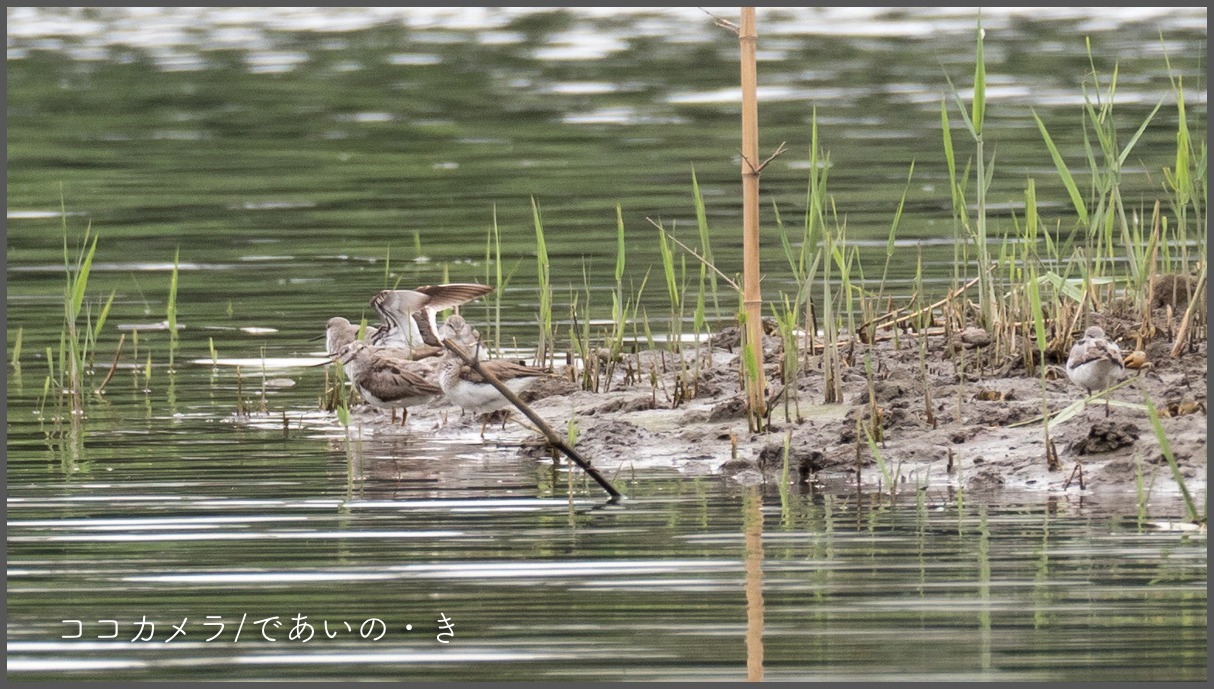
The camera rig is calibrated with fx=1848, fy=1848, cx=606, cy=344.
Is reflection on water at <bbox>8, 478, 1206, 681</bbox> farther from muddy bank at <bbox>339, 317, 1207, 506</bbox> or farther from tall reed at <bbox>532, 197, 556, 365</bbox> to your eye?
tall reed at <bbox>532, 197, 556, 365</bbox>

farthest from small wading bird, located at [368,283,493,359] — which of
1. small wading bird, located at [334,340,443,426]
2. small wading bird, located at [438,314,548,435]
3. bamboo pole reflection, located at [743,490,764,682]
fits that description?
bamboo pole reflection, located at [743,490,764,682]

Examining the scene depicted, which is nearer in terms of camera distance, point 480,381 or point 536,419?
point 536,419

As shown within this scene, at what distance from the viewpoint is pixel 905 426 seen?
29.2 ft

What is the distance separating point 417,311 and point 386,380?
89cm

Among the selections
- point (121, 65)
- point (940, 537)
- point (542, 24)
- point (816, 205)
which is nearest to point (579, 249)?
point (816, 205)

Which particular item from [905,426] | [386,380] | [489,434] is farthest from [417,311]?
[905,426]

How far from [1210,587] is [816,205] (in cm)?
314

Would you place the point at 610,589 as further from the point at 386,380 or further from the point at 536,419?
the point at 386,380

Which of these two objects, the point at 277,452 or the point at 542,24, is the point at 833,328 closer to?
the point at 277,452

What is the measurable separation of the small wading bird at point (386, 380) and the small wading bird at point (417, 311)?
1.24 feet

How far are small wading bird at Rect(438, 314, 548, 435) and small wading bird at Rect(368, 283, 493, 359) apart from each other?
1.94ft

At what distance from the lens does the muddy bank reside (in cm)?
812

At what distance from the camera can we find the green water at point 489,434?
19.6ft

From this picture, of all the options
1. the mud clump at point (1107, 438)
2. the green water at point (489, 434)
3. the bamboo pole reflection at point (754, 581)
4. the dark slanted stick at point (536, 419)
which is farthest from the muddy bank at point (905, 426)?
the dark slanted stick at point (536, 419)
